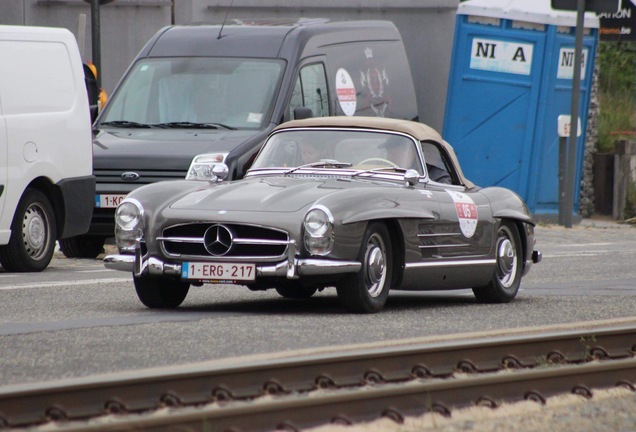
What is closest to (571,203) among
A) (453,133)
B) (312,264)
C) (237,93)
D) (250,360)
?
(453,133)

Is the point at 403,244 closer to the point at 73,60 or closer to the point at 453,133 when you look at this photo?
the point at 73,60

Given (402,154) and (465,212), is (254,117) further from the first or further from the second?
(465,212)

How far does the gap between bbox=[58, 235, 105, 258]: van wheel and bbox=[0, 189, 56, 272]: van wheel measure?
1.99 metres

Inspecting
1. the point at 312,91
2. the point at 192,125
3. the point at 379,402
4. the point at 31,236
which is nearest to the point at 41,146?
the point at 31,236

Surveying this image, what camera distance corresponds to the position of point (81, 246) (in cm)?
1590

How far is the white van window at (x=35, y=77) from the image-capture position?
13.1m

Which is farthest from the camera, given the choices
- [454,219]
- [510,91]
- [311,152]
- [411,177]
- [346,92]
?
[510,91]

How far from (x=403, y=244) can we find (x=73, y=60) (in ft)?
17.6

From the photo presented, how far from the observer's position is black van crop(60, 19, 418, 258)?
14.9 m

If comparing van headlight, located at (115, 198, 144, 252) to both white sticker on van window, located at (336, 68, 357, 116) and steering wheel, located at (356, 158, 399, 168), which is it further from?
white sticker on van window, located at (336, 68, 357, 116)

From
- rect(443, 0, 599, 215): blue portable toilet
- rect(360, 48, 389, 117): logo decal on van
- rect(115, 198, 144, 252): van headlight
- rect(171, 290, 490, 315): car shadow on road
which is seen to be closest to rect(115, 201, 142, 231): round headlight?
rect(115, 198, 144, 252): van headlight

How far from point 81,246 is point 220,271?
6850 millimetres

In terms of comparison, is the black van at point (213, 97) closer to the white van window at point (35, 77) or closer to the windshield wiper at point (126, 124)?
the windshield wiper at point (126, 124)

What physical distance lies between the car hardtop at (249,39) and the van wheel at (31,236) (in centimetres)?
304
